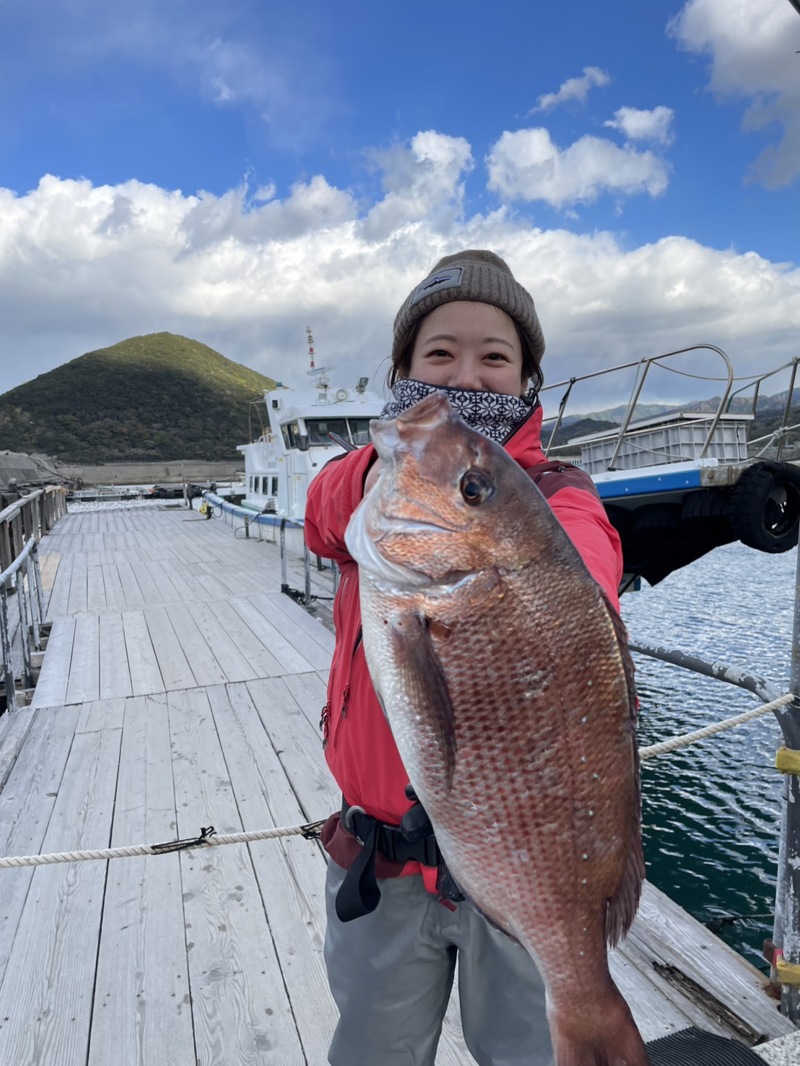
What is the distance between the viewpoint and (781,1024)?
2350 millimetres

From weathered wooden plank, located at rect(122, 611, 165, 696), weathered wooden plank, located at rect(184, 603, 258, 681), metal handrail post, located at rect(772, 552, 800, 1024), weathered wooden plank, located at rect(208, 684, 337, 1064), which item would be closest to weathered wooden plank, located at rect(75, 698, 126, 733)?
weathered wooden plank, located at rect(122, 611, 165, 696)

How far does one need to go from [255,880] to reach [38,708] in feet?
10.3

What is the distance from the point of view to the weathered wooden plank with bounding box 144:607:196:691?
6148mm

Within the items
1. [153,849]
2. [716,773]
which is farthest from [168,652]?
[716,773]

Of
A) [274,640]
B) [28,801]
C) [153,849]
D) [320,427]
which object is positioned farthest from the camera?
[320,427]

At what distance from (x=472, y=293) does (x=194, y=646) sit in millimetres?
6339

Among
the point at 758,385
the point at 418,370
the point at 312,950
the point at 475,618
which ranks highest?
the point at 758,385

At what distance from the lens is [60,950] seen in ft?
9.23

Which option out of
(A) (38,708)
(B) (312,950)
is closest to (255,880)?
(B) (312,950)

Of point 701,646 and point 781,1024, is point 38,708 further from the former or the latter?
point 701,646

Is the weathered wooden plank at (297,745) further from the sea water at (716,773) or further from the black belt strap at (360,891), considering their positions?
the black belt strap at (360,891)

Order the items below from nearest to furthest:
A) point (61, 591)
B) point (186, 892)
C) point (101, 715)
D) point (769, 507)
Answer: point (186, 892), point (101, 715), point (769, 507), point (61, 591)

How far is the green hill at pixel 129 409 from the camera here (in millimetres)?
77750

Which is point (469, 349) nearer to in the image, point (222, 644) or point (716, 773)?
point (222, 644)
